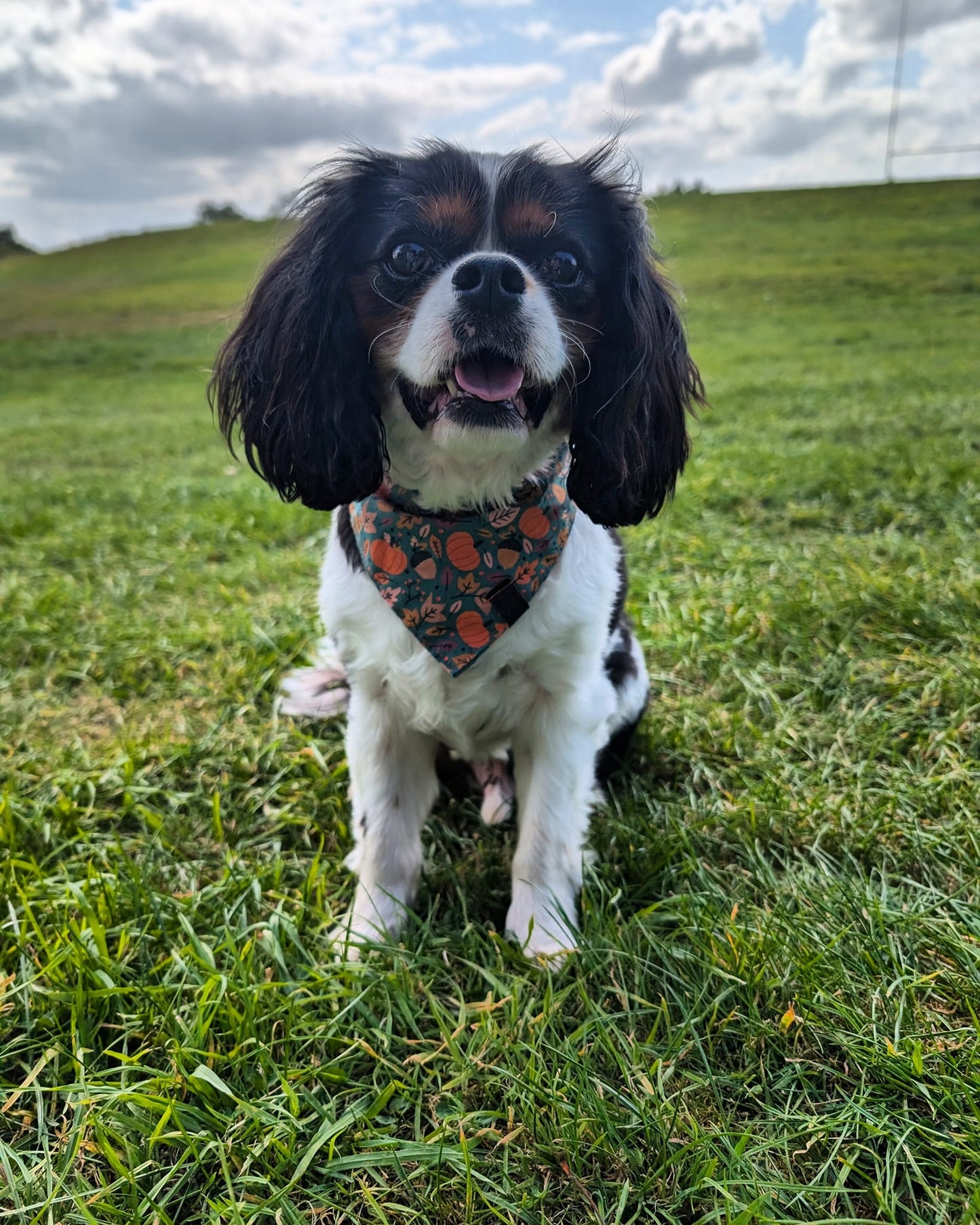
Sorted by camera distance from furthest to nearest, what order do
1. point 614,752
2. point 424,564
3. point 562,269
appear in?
1. point 614,752
2. point 424,564
3. point 562,269

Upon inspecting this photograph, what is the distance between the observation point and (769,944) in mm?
1659

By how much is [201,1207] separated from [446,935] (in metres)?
0.73

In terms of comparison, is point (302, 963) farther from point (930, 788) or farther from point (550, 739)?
point (930, 788)

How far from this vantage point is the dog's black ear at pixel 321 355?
1.89m

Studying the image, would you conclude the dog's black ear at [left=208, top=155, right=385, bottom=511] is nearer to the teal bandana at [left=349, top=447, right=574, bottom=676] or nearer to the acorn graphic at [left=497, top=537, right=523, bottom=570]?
the teal bandana at [left=349, top=447, right=574, bottom=676]

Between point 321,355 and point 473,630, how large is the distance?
0.70 metres

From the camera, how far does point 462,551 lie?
2.00 meters

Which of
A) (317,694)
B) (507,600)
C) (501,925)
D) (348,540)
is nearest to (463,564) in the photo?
(507,600)

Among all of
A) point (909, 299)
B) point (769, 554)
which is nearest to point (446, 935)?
point (769, 554)

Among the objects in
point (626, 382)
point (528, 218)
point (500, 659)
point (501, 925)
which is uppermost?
point (528, 218)

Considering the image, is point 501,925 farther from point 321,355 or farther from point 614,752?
point 321,355

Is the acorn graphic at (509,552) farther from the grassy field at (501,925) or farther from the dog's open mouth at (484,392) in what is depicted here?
the grassy field at (501,925)

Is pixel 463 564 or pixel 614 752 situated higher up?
pixel 463 564

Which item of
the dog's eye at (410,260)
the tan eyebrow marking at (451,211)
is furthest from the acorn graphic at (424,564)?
the tan eyebrow marking at (451,211)
